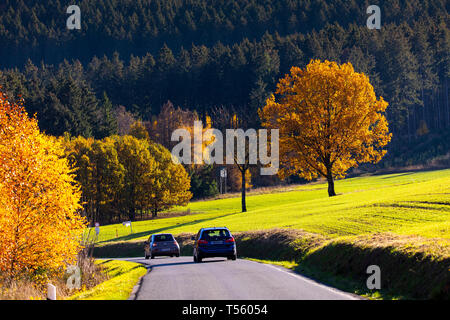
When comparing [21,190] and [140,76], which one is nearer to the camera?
[21,190]

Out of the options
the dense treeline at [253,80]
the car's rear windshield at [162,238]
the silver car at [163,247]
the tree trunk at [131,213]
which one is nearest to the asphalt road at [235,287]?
the silver car at [163,247]

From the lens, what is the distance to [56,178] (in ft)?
114

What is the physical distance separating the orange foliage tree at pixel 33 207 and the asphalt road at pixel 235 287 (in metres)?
12.0

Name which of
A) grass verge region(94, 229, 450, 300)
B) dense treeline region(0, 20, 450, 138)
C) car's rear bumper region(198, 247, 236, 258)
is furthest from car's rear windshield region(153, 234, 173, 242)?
dense treeline region(0, 20, 450, 138)

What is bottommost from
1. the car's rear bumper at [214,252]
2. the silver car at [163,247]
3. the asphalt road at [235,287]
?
the silver car at [163,247]

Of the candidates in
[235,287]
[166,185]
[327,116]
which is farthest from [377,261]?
[166,185]

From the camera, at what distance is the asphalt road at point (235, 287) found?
16.1m

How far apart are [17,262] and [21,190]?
151 inches

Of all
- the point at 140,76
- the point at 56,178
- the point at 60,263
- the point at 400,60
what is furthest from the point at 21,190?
the point at 140,76

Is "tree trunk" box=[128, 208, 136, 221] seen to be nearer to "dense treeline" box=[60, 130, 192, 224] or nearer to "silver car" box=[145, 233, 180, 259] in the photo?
"dense treeline" box=[60, 130, 192, 224]

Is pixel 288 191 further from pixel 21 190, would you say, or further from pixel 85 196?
pixel 21 190

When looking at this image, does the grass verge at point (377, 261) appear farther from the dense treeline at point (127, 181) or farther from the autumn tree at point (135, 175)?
the autumn tree at point (135, 175)

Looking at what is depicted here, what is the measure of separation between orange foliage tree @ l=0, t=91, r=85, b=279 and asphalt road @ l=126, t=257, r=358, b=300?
11997 mm

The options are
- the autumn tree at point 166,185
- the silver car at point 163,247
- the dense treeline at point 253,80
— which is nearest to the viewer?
the silver car at point 163,247
